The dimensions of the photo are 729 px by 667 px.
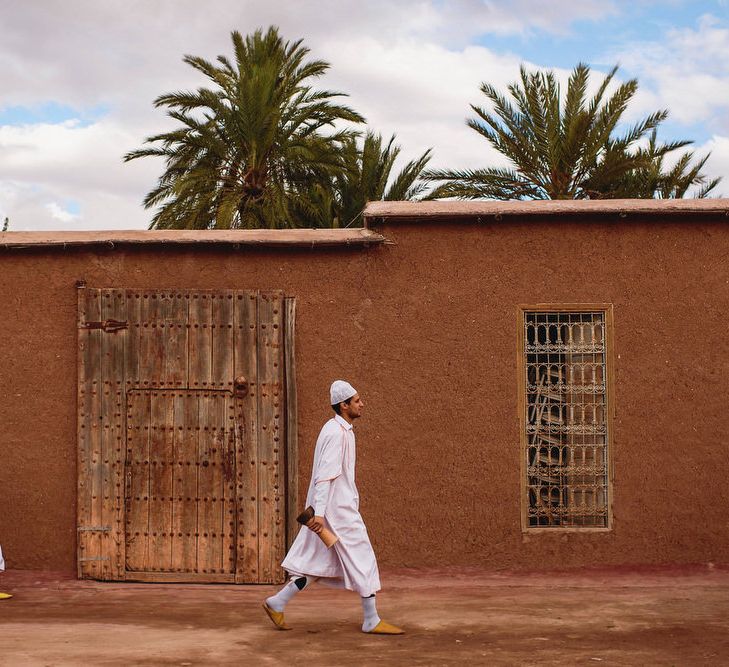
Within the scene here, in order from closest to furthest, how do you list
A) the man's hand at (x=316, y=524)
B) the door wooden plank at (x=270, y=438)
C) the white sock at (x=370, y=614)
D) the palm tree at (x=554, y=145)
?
the man's hand at (x=316, y=524) < the white sock at (x=370, y=614) < the door wooden plank at (x=270, y=438) < the palm tree at (x=554, y=145)

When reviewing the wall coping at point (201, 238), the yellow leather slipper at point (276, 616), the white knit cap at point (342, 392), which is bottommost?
the yellow leather slipper at point (276, 616)

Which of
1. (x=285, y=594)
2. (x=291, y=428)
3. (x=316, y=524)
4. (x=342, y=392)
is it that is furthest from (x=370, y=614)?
(x=291, y=428)

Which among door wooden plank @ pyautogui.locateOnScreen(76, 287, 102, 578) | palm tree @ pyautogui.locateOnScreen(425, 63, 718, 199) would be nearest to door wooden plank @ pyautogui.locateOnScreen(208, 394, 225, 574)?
door wooden plank @ pyautogui.locateOnScreen(76, 287, 102, 578)

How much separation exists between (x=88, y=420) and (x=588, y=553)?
12.6 feet

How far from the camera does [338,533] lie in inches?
233

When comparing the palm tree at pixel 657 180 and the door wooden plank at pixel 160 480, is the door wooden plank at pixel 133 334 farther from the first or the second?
the palm tree at pixel 657 180

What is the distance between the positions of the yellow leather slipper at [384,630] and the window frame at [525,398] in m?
1.90

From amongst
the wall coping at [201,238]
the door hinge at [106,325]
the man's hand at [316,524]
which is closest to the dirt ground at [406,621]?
the man's hand at [316,524]

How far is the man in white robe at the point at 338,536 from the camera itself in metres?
5.84

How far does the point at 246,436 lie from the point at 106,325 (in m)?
1.33

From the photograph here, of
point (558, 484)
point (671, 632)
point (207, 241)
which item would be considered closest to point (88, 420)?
point (207, 241)

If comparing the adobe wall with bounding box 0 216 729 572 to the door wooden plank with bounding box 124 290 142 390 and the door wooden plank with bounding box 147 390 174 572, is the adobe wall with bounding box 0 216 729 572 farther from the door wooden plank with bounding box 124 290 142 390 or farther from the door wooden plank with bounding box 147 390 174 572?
the door wooden plank with bounding box 147 390 174 572

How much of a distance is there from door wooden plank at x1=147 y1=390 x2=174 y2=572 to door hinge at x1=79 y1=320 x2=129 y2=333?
0.55 meters

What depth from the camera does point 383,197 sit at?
21.4 meters
